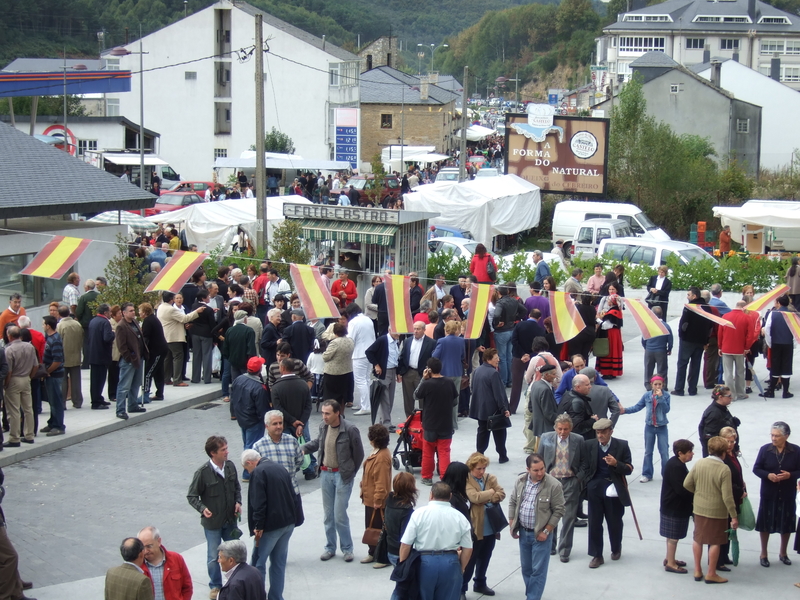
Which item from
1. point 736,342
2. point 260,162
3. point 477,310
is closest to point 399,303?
point 477,310

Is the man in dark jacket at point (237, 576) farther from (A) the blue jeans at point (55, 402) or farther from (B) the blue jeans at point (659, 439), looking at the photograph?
(A) the blue jeans at point (55, 402)

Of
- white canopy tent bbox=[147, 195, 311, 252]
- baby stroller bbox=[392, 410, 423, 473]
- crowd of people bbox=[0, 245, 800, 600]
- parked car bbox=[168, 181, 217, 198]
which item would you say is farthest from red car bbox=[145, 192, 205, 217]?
baby stroller bbox=[392, 410, 423, 473]

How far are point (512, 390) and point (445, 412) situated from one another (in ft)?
12.2

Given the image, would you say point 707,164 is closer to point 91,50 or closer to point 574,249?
point 574,249

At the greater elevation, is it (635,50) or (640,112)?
(635,50)

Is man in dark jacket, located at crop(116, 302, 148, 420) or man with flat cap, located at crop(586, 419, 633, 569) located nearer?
man with flat cap, located at crop(586, 419, 633, 569)

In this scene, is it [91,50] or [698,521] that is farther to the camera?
[91,50]

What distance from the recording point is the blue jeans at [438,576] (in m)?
7.27

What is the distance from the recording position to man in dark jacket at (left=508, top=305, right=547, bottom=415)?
14266 mm

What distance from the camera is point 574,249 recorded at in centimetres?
2694

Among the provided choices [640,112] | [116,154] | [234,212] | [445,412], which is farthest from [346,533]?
[116,154]

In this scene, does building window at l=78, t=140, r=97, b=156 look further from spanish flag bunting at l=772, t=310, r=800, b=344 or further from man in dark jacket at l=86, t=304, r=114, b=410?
spanish flag bunting at l=772, t=310, r=800, b=344

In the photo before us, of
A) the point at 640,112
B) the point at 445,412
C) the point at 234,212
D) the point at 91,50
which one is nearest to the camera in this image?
the point at 445,412

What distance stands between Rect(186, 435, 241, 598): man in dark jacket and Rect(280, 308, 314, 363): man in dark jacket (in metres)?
5.67
